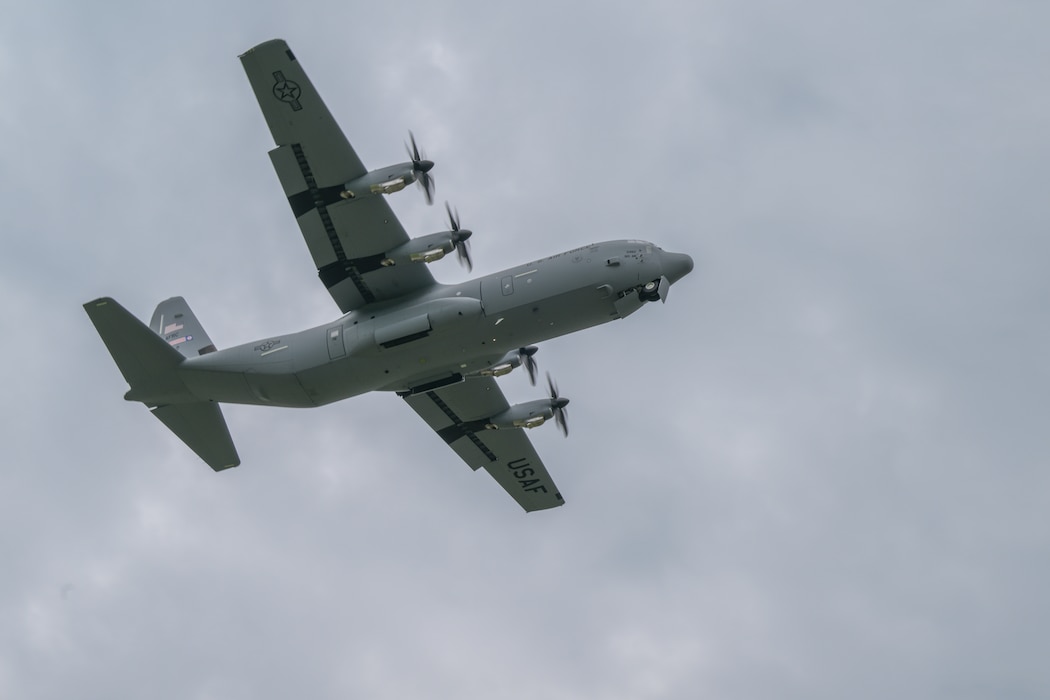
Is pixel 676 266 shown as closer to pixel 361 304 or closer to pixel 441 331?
pixel 441 331

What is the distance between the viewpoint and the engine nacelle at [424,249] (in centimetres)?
3584

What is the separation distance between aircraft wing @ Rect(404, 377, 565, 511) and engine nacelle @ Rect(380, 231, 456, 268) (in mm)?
5671

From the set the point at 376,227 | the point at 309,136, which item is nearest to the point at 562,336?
the point at 376,227

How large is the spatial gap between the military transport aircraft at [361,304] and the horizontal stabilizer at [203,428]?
0.05 m

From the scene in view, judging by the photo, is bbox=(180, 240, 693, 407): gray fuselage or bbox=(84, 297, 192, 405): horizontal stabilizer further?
bbox=(84, 297, 192, 405): horizontal stabilizer

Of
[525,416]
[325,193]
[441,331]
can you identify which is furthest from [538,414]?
[325,193]

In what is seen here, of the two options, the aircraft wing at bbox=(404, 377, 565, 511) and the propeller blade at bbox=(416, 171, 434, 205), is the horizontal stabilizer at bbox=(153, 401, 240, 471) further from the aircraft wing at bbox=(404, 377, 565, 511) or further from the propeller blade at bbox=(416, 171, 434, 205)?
the propeller blade at bbox=(416, 171, 434, 205)

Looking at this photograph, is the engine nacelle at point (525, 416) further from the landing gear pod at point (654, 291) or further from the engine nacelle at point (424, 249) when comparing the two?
the engine nacelle at point (424, 249)

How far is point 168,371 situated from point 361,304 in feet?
20.8

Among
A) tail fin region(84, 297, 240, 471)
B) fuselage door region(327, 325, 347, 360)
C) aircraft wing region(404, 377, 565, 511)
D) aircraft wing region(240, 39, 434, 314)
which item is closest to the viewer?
aircraft wing region(240, 39, 434, 314)

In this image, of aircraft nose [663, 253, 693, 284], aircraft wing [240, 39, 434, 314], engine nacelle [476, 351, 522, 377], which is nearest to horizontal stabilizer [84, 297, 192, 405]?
aircraft wing [240, 39, 434, 314]

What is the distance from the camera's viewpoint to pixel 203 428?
132ft

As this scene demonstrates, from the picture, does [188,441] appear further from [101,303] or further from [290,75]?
[290,75]

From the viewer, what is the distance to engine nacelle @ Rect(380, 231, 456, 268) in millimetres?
35844
